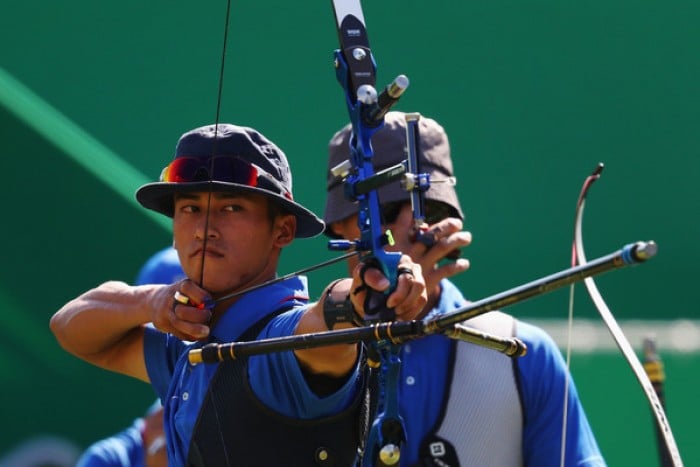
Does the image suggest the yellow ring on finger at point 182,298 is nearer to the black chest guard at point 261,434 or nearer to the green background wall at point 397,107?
the black chest guard at point 261,434

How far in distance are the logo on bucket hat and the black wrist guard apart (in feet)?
1.32

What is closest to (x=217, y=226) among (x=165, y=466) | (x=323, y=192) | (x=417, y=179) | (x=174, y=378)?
(x=174, y=378)

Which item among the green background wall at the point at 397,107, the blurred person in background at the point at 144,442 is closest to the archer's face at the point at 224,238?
the blurred person in background at the point at 144,442

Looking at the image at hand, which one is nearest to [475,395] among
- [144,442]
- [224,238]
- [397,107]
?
[224,238]

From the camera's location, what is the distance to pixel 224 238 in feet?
6.97

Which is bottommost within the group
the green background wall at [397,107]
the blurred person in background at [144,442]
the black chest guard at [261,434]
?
the black chest guard at [261,434]

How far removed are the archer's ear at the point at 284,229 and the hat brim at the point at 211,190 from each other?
0.04ft

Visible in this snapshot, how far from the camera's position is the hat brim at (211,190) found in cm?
212

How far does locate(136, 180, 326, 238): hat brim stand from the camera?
2.12 meters

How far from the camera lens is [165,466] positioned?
3.23m

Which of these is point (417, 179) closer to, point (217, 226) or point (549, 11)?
point (217, 226)

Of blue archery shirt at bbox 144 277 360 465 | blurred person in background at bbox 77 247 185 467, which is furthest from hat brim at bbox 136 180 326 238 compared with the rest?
blurred person in background at bbox 77 247 185 467

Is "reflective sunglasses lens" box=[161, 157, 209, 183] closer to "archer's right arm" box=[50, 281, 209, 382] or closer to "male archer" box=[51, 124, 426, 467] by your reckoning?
"male archer" box=[51, 124, 426, 467]

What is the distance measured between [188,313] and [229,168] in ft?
0.81
